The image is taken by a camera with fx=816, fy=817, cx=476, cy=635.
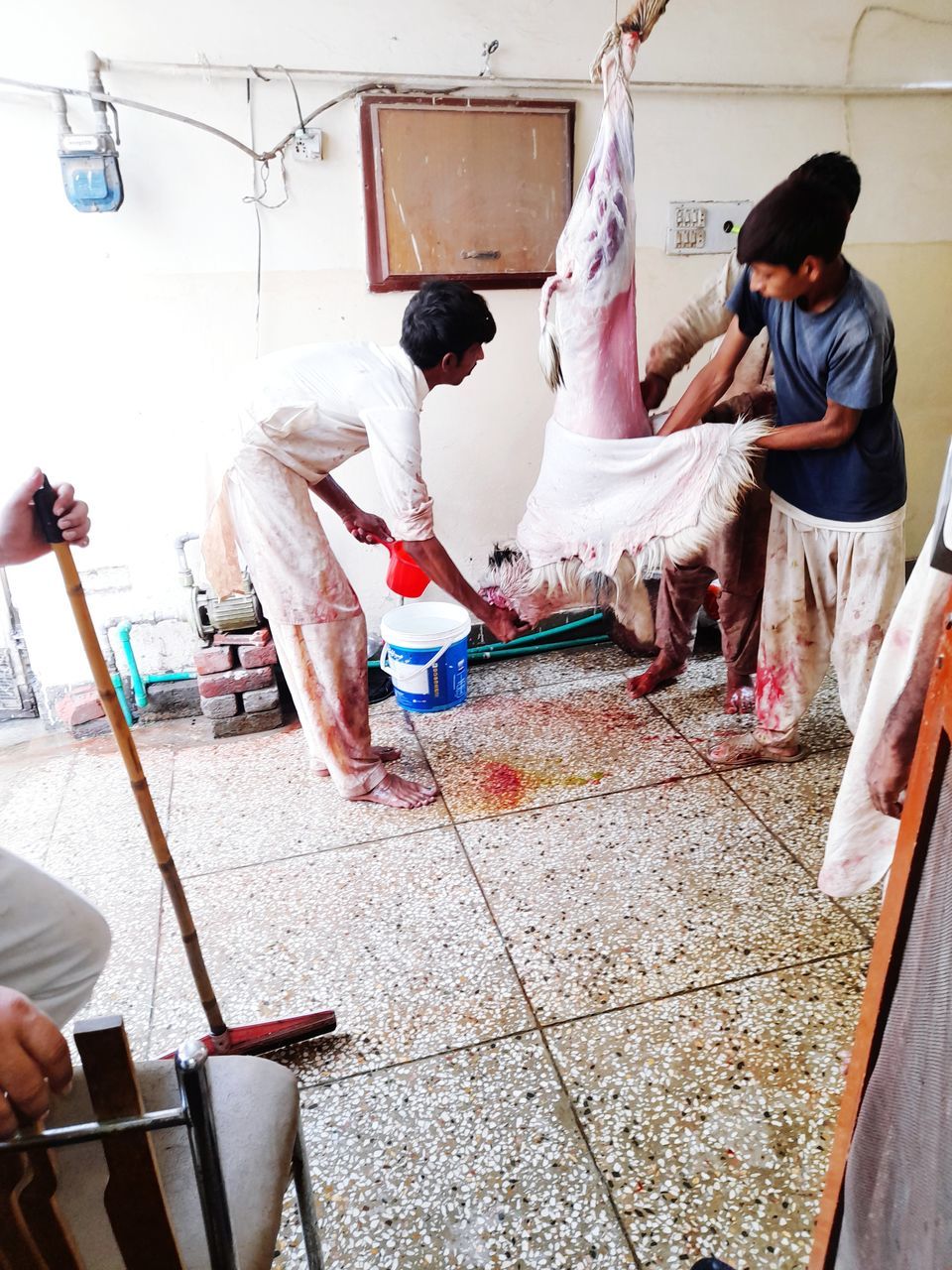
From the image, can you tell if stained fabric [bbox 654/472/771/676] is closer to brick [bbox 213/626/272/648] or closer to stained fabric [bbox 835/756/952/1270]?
brick [bbox 213/626/272/648]

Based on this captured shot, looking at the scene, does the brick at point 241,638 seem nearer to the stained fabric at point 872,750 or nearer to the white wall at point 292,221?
the white wall at point 292,221

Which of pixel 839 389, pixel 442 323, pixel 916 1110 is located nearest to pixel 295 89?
pixel 442 323

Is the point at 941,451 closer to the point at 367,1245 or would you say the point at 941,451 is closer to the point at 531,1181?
the point at 531,1181

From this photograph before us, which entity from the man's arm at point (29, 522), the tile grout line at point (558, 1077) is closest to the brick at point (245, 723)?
the tile grout line at point (558, 1077)

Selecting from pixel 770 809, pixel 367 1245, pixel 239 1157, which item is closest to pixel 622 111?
pixel 770 809

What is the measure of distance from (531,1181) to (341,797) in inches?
51.5

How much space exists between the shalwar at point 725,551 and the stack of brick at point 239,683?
4.71ft

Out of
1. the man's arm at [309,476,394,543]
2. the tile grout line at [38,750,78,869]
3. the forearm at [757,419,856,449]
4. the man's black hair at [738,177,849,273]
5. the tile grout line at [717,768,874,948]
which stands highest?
the man's black hair at [738,177,849,273]

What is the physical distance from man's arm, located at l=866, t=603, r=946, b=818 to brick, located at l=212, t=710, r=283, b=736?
2.25m

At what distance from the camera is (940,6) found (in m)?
2.90

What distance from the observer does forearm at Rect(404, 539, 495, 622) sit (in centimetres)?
213

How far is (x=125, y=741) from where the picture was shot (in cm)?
136

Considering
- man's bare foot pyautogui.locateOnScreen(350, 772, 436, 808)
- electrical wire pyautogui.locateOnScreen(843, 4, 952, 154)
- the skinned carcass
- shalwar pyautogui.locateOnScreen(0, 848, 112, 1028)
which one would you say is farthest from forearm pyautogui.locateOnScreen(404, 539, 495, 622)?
electrical wire pyautogui.locateOnScreen(843, 4, 952, 154)

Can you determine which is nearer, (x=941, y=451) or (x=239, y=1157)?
(x=239, y=1157)
